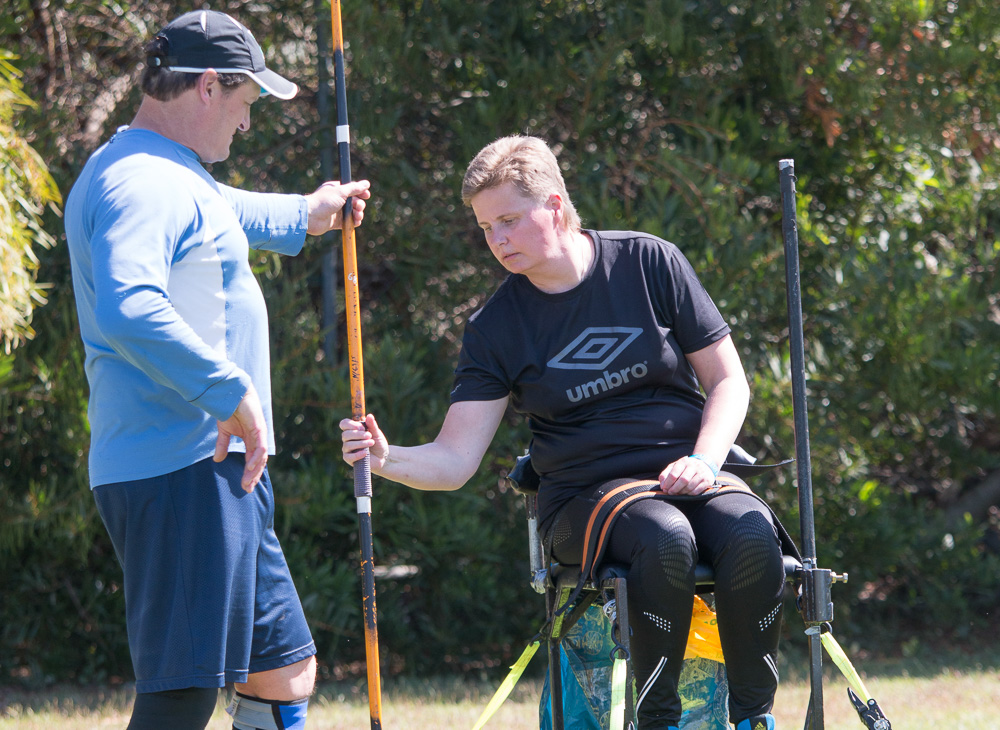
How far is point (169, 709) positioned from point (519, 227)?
1319mm

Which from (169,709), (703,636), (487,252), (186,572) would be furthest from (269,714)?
(487,252)

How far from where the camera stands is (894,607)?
5438 mm

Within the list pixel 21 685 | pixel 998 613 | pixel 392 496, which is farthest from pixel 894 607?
pixel 21 685

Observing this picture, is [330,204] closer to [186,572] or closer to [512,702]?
[186,572]

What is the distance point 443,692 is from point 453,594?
18.6 inches

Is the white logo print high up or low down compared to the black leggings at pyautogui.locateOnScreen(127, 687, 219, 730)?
up

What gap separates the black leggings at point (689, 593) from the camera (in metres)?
2.23

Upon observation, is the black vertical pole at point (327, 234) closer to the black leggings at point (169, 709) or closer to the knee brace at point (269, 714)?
the knee brace at point (269, 714)

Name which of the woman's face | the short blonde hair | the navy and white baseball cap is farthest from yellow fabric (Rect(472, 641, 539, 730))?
the navy and white baseball cap

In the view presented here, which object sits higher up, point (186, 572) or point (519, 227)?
point (519, 227)

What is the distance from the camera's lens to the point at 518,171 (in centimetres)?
254

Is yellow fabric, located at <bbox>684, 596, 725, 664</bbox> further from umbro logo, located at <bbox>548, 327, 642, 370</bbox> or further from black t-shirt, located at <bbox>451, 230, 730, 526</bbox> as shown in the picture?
umbro logo, located at <bbox>548, 327, 642, 370</bbox>

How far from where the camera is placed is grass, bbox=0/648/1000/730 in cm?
369

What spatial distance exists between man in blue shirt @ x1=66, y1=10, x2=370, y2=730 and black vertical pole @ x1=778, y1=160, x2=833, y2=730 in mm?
1163
